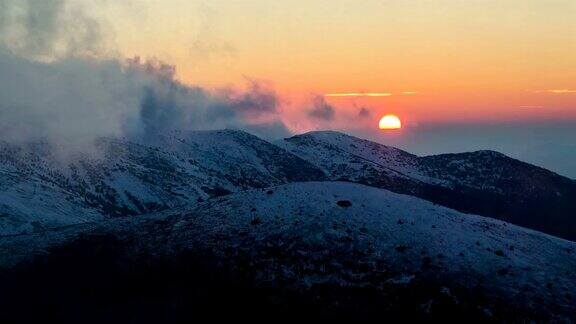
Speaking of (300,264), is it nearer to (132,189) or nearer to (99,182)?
(132,189)

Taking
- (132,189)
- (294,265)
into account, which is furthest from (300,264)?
(132,189)

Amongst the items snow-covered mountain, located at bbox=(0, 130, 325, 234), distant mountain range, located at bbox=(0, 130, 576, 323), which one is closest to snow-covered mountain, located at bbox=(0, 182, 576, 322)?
distant mountain range, located at bbox=(0, 130, 576, 323)

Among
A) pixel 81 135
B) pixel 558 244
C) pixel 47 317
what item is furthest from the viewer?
pixel 81 135

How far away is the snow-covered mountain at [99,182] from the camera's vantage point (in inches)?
3536

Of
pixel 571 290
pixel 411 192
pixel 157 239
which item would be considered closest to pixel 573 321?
pixel 571 290

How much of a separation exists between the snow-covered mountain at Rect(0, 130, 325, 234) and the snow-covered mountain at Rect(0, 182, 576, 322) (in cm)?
3777

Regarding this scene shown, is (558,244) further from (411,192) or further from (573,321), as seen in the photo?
(411,192)

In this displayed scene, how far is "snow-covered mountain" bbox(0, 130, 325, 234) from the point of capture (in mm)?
89812

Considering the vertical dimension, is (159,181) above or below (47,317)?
above

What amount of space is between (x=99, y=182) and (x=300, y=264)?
4297 inches

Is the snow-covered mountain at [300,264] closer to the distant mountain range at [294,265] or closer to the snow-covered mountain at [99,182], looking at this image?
the distant mountain range at [294,265]

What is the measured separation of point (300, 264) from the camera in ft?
124

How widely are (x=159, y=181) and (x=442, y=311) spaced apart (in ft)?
421

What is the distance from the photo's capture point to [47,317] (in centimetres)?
3559
